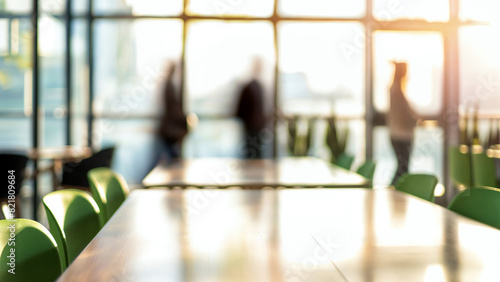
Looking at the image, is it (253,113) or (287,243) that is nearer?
(287,243)

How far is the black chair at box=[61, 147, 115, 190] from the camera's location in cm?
547

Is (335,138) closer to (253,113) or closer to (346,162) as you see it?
(253,113)

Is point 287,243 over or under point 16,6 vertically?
under

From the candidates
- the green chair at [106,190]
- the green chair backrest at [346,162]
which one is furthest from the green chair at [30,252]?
the green chair backrest at [346,162]

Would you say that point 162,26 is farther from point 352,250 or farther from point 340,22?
point 352,250

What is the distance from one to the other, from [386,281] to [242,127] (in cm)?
518

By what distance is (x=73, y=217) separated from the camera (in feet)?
7.46

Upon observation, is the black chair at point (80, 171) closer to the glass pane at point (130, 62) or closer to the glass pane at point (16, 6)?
the glass pane at point (130, 62)

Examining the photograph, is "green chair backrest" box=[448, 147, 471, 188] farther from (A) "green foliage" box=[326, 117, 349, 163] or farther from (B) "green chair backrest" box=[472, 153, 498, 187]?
(A) "green foliage" box=[326, 117, 349, 163]

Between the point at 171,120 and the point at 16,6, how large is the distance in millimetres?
1934

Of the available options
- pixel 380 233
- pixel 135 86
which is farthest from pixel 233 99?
pixel 380 233

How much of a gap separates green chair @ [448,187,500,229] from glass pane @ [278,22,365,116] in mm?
4783

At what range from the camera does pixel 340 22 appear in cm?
712

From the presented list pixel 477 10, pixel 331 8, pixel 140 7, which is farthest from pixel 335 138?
pixel 140 7
